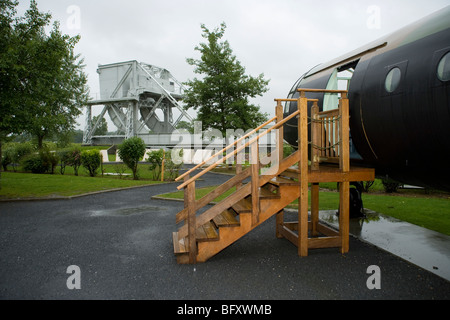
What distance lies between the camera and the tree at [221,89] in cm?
2280

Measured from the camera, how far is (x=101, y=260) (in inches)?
213

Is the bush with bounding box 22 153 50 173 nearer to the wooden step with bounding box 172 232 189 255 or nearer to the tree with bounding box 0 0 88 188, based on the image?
the tree with bounding box 0 0 88 188

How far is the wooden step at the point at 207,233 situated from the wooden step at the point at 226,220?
8.5 inches

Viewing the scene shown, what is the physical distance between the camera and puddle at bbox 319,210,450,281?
16.8 ft

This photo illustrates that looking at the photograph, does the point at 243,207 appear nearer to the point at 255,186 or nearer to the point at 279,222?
the point at 255,186

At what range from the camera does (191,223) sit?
516 centimetres

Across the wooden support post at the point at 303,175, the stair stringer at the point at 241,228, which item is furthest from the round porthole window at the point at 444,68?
the stair stringer at the point at 241,228

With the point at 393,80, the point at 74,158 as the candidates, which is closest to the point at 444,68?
the point at 393,80

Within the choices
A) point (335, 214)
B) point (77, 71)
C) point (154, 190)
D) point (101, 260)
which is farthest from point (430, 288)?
point (77, 71)

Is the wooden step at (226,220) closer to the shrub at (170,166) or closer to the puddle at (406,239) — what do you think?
the puddle at (406,239)

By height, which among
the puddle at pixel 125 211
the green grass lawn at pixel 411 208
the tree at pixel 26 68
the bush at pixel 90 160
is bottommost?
the green grass lawn at pixel 411 208

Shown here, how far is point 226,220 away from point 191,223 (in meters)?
0.78

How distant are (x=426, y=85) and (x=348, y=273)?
124 inches

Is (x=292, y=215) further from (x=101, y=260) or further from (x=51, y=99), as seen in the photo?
(x=51, y=99)
